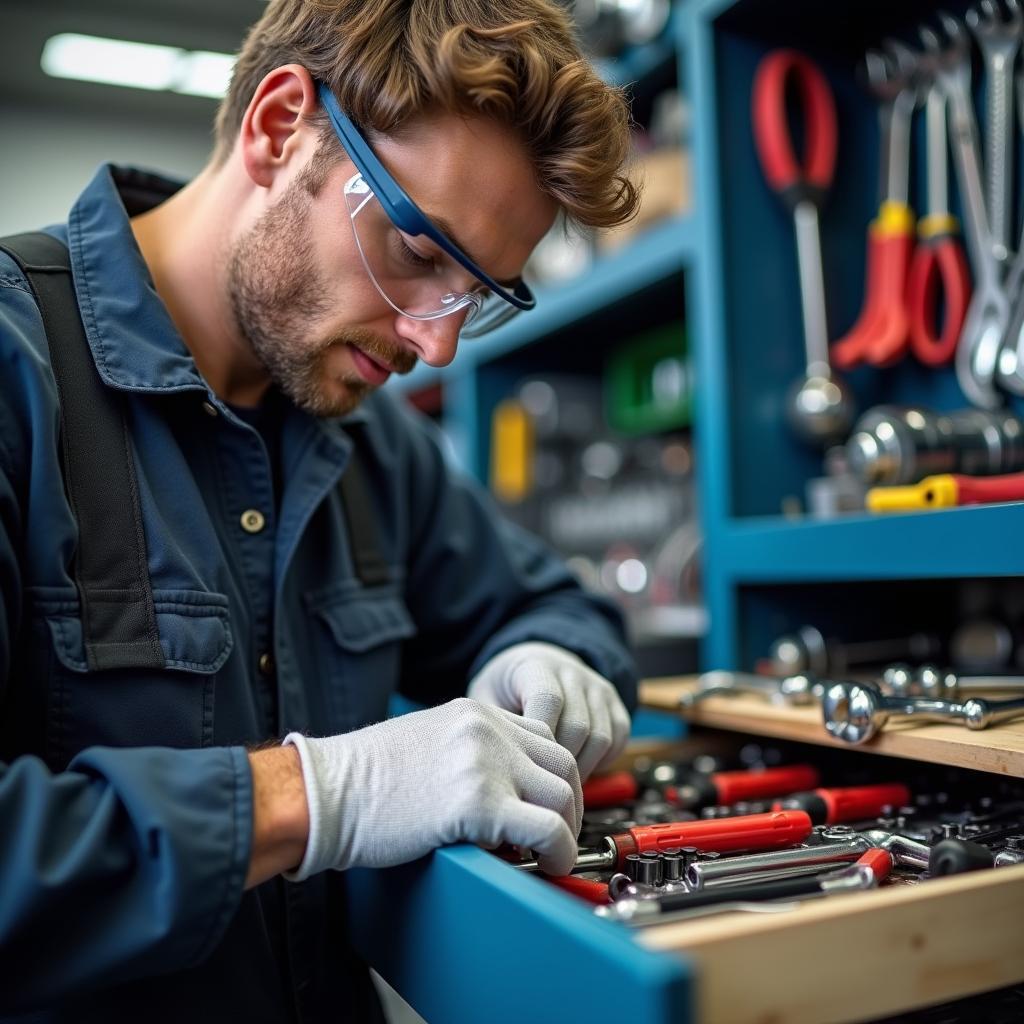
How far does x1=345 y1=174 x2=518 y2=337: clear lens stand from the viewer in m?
0.87

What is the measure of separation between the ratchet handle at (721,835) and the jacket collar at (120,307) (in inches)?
21.6

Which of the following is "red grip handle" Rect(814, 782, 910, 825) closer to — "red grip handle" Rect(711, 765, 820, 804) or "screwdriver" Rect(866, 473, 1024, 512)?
"red grip handle" Rect(711, 765, 820, 804)

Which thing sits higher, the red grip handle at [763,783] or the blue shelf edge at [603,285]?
the blue shelf edge at [603,285]

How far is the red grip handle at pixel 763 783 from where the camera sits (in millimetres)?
941

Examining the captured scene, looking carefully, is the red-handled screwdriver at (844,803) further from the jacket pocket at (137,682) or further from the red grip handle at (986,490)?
the jacket pocket at (137,682)

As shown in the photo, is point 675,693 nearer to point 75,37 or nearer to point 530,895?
point 530,895

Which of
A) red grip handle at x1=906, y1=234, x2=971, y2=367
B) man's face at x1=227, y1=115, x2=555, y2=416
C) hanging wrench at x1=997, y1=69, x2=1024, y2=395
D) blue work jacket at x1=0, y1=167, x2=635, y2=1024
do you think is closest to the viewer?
blue work jacket at x1=0, y1=167, x2=635, y2=1024

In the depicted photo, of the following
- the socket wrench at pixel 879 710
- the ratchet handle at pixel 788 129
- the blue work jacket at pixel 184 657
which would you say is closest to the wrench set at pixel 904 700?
the socket wrench at pixel 879 710

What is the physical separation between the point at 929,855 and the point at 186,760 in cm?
52

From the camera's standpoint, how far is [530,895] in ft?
1.76

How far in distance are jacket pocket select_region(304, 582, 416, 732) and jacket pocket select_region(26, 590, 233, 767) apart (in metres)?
0.17

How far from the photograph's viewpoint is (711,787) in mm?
938

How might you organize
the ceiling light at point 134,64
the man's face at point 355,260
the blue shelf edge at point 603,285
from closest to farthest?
the man's face at point 355,260
the blue shelf edge at point 603,285
the ceiling light at point 134,64

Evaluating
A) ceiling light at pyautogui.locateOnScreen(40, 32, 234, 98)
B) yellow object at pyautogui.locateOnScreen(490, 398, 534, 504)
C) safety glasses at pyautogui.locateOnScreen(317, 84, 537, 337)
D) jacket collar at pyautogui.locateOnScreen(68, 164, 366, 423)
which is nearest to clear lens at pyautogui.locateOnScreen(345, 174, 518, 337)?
safety glasses at pyautogui.locateOnScreen(317, 84, 537, 337)
